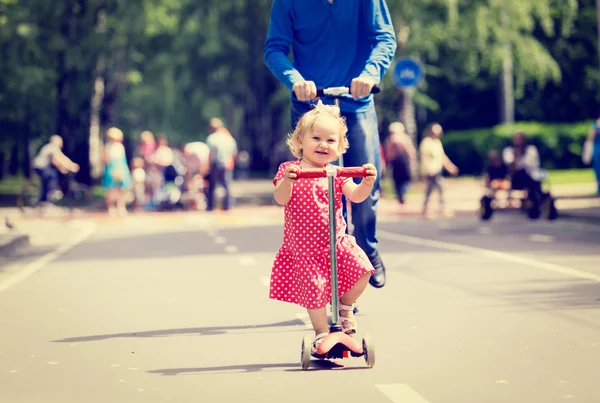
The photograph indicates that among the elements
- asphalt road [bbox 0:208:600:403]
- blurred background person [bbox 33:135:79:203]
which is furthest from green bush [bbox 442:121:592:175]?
asphalt road [bbox 0:208:600:403]

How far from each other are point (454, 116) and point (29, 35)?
21.8 meters

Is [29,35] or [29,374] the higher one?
[29,35]

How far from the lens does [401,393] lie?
552 cm

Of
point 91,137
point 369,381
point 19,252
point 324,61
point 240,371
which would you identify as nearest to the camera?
point 369,381

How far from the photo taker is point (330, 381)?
5.86 meters

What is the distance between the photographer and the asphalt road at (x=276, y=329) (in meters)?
5.72

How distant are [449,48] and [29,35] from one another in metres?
10.9

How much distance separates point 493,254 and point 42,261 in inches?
188

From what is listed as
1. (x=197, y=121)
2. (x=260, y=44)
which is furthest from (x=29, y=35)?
(x=197, y=121)

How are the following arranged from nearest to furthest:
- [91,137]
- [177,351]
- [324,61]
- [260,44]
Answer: [177,351] < [324,61] < [91,137] < [260,44]

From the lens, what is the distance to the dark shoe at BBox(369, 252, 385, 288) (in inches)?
307

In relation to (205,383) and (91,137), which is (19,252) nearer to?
(205,383)

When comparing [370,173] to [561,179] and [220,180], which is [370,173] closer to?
[220,180]

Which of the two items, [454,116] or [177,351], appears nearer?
[177,351]
